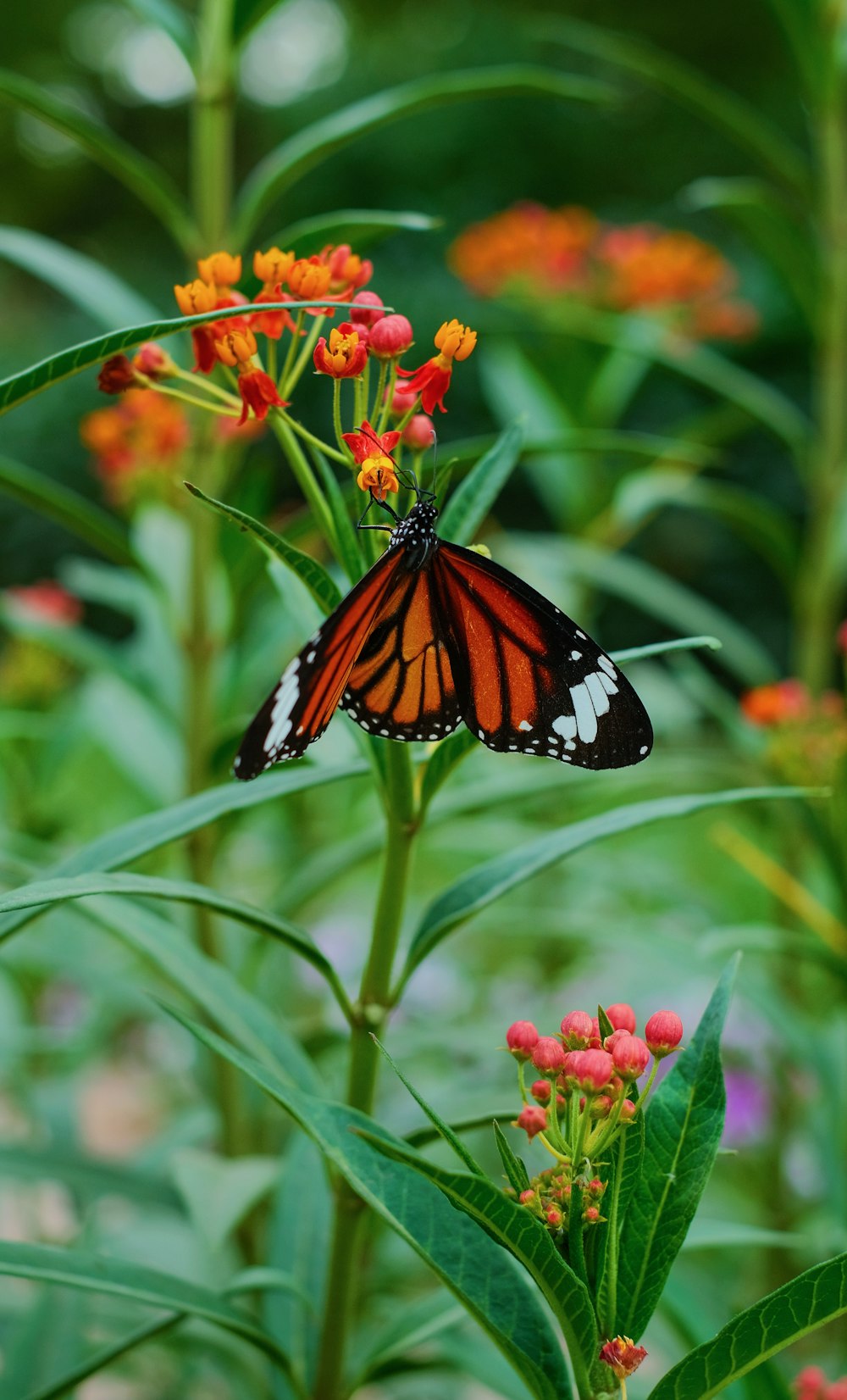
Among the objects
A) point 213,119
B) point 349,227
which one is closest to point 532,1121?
point 349,227

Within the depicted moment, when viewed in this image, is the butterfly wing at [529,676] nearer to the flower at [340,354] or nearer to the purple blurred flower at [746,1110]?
the flower at [340,354]

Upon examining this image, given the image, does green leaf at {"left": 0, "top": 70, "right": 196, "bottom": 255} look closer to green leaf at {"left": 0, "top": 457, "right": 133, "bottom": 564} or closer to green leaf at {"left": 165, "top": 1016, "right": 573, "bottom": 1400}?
green leaf at {"left": 0, "top": 457, "right": 133, "bottom": 564}

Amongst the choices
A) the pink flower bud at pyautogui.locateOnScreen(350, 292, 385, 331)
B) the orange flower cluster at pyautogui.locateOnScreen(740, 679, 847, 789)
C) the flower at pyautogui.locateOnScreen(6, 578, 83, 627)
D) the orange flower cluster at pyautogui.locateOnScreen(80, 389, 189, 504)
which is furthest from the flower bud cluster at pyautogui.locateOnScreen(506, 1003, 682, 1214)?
the flower at pyautogui.locateOnScreen(6, 578, 83, 627)

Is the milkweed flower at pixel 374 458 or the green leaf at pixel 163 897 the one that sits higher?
the milkweed flower at pixel 374 458

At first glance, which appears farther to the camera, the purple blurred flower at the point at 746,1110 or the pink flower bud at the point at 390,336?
the purple blurred flower at the point at 746,1110

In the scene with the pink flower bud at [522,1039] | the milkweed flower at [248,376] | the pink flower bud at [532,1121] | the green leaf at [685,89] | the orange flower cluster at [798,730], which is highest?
the green leaf at [685,89]

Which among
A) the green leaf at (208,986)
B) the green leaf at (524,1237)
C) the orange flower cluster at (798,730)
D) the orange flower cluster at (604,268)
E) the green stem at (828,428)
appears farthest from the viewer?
the orange flower cluster at (604,268)

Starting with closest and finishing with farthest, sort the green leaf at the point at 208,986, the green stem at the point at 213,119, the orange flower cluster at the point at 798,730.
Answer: the green leaf at the point at 208,986
the green stem at the point at 213,119
the orange flower cluster at the point at 798,730

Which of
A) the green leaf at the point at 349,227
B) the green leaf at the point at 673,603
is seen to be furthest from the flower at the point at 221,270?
the green leaf at the point at 673,603
